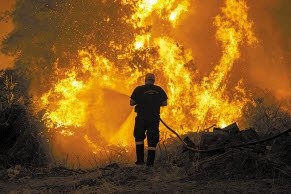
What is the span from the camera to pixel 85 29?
13.2m

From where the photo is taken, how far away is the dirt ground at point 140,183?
5031 mm

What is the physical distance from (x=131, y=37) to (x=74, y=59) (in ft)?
7.02

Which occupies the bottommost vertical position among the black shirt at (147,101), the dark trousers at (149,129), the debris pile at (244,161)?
the debris pile at (244,161)

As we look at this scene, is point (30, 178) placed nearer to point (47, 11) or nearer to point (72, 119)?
point (72, 119)

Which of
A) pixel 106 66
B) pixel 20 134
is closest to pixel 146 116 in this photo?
pixel 20 134

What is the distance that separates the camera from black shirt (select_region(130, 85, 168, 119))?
26.0ft

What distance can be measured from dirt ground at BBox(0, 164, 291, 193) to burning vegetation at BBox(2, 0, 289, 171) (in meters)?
5.18

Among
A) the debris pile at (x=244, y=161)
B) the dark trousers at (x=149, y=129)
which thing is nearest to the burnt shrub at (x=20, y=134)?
the dark trousers at (x=149, y=129)

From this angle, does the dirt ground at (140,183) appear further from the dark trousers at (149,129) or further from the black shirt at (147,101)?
the black shirt at (147,101)

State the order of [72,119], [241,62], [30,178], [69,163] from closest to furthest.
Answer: [30,178] → [69,163] → [72,119] → [241,62]

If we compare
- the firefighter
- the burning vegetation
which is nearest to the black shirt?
the firefighter

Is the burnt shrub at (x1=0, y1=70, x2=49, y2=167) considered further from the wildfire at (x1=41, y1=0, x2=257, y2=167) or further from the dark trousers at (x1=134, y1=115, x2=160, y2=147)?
the dark trousers at (x1=134, y1=115, x2=160, y2=147)

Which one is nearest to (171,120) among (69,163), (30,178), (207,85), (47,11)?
(207,85)

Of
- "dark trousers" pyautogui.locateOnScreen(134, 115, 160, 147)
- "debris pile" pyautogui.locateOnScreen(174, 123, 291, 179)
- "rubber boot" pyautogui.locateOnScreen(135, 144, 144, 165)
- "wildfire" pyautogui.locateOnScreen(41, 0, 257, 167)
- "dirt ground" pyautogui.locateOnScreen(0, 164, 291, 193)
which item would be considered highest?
"wildfire" pyautogui.locateOnScreen(41, 0, 257, 167)
